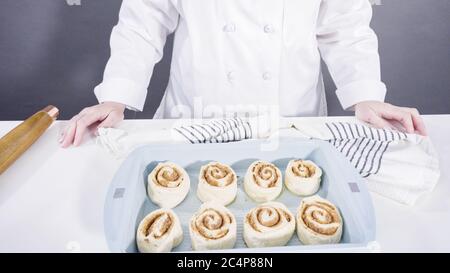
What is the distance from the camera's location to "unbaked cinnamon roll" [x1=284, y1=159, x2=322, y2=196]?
0.73m

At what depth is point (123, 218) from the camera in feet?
2.03

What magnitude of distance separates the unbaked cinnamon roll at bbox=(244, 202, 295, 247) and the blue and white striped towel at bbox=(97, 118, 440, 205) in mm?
183

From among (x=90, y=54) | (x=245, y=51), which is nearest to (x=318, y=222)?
(x=245, y=51)

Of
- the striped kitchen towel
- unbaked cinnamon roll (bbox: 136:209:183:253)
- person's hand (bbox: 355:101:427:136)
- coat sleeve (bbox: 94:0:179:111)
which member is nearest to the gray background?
coat sleeve (bbox: 94:0:179:111)

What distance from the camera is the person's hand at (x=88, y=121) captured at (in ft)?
2.87

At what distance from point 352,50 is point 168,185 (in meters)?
0.63

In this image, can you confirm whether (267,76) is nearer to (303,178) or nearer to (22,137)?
(303,178)

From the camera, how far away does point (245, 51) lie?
99 cm

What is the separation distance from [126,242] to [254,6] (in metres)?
0.61
